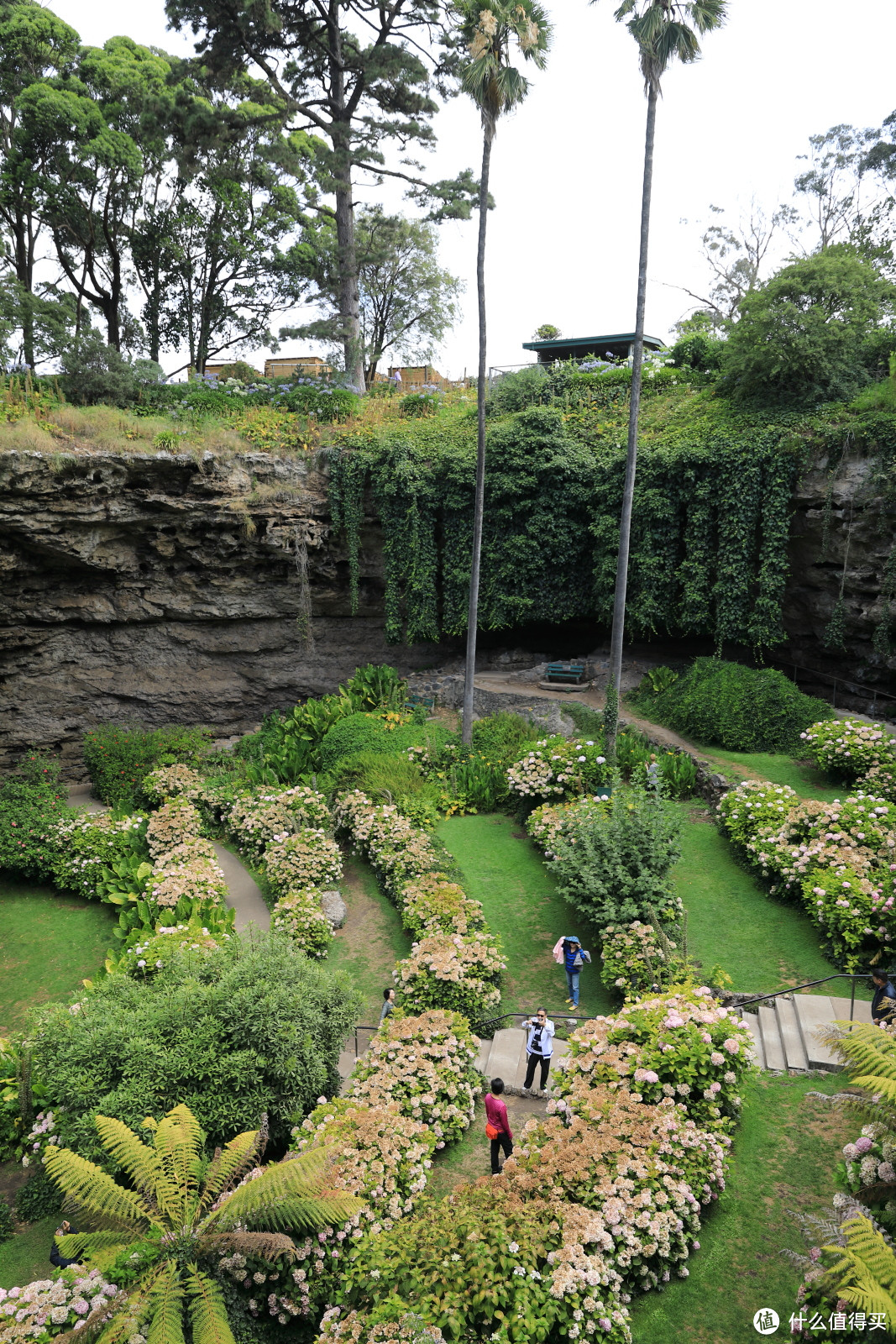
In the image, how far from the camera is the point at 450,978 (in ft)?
29.6

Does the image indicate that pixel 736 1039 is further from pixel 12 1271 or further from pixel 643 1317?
pixel 12 1271

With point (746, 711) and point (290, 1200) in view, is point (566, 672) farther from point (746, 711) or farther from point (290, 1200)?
point (290, 1200)

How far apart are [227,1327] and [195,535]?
16898 mm

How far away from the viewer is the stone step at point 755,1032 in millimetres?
7949

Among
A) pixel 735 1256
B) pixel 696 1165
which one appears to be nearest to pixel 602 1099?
pixel 696 1165

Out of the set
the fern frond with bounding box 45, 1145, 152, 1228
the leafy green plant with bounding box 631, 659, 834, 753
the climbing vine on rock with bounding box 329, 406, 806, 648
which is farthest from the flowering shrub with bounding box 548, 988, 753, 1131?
the climbing vine on rock with bounding box 329, 406, 806, 648

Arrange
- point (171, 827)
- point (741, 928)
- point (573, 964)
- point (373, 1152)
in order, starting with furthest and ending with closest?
point (171, 827), point (741, 928), point (573, 964), point (373, 1152)

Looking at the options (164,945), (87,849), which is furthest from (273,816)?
(164,945)

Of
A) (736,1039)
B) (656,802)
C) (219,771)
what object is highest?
(656,802)

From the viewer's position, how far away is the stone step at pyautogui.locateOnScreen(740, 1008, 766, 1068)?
313 inches

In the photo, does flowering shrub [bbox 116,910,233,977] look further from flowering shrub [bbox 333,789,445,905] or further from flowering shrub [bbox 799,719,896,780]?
flowering shrub [bbox 799,719,896,780]

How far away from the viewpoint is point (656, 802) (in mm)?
11219

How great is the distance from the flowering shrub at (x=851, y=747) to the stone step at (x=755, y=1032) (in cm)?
566

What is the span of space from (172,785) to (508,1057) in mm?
10449
